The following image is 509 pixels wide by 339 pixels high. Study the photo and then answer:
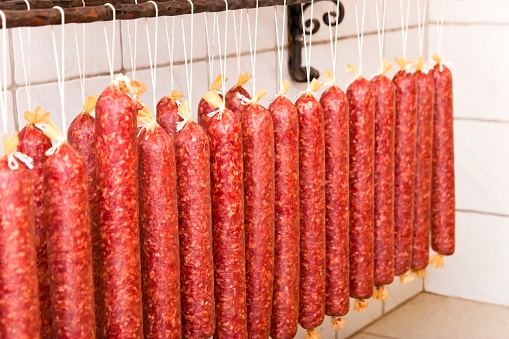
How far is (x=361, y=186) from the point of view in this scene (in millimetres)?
1947

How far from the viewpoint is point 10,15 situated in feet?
3.89

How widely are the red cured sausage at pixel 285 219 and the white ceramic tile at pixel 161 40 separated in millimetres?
301

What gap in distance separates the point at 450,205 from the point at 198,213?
0.97m

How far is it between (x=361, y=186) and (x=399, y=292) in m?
1.22

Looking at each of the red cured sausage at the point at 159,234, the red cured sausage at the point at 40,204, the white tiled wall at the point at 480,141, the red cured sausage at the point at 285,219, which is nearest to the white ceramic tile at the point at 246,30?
the red cured sausage at the point at 285,219

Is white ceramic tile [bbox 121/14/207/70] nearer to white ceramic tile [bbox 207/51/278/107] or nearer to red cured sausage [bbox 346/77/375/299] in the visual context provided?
white ceramic tile [bbox 207/51/278/107]

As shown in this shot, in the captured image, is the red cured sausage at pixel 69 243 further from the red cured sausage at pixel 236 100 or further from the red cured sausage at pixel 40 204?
the red cured sausage at pixel 236 100

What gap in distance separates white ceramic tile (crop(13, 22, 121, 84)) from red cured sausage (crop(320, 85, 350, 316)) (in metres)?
0.46

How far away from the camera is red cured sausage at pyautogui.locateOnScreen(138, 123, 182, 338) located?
1.42 metres

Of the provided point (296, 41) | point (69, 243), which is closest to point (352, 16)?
point (296, 41)

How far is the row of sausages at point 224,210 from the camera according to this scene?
1288mm

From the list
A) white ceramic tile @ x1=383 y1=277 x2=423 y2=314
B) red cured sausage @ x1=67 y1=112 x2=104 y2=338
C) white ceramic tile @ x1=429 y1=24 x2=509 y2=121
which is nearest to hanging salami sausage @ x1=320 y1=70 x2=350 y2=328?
red cured sausage @ x1=67 y1=112 x2=104 y2=338

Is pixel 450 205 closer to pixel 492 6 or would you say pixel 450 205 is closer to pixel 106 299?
pixel 492 6

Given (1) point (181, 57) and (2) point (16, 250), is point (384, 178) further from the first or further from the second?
(2) point (16, 250)
